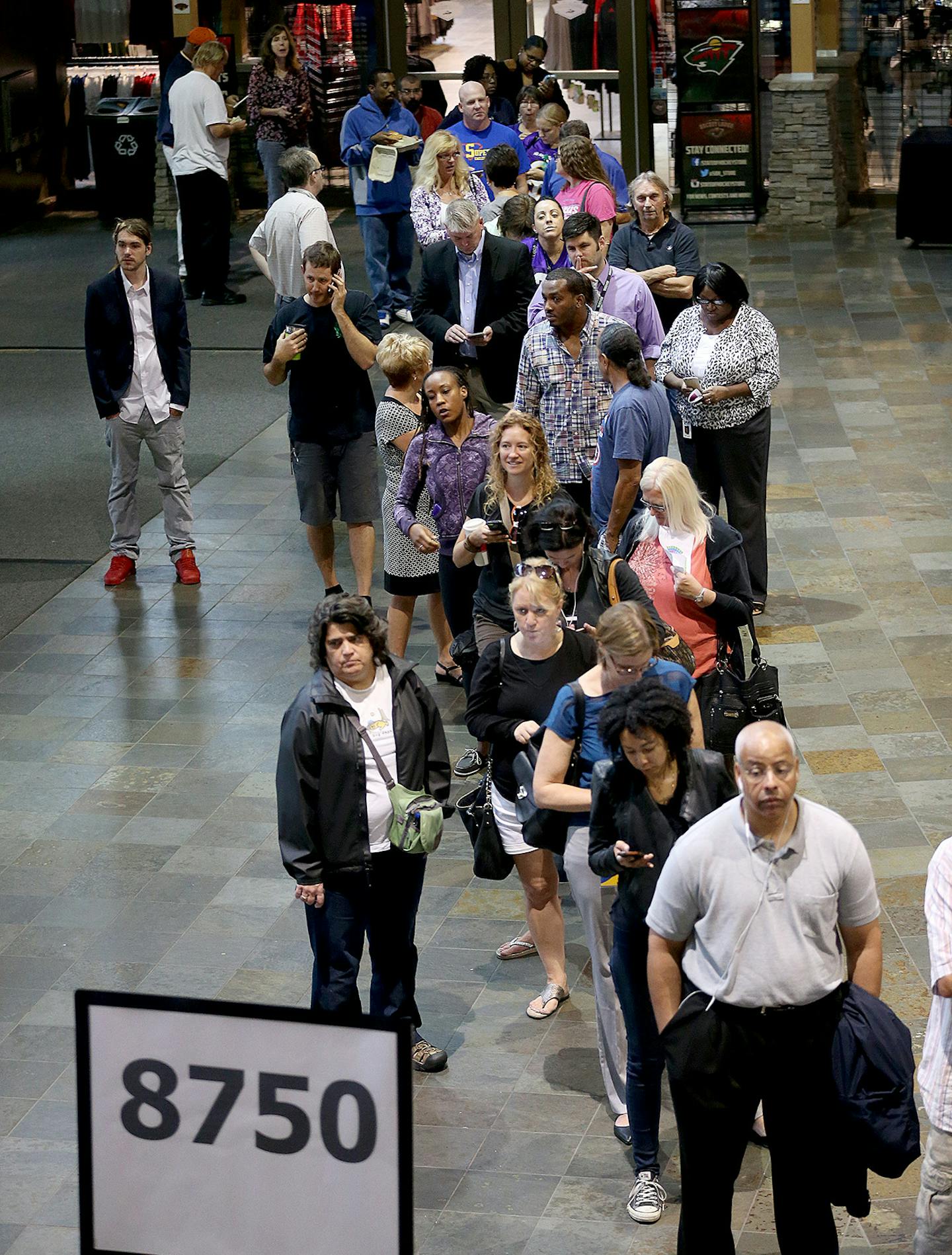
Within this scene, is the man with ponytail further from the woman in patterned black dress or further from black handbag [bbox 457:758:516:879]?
black handbag [bbox 457:758:516:879]

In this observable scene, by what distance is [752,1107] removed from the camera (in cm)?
428

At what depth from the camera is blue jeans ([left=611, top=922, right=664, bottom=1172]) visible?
15.6 feet

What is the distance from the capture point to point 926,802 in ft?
23.4

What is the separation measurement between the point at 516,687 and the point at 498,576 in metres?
1.12

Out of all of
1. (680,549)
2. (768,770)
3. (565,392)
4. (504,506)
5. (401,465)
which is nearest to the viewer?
(768,770)

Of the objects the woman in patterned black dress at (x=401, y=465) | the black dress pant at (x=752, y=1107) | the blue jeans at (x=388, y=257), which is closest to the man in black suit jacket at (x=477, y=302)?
the woman in patterned black dress at (x=401, y=465)

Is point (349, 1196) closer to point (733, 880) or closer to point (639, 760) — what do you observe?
point (733, 880)

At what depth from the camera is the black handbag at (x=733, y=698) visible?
6.80 metres

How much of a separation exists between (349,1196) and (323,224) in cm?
886

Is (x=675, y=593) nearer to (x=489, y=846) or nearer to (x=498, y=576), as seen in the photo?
(x=498, y=576)

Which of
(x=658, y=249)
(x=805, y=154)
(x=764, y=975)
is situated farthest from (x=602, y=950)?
(x=805, y=154)

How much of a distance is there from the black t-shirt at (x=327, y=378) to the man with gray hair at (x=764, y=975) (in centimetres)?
503

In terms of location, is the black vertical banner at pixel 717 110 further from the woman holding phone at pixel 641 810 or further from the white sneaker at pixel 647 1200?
the white sneaker at pixel 647 1200

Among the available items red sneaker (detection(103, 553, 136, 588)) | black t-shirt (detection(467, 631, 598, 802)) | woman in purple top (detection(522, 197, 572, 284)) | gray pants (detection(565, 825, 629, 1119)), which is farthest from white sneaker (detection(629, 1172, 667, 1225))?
red sneaker (detection(103, 553, 136, 588))
